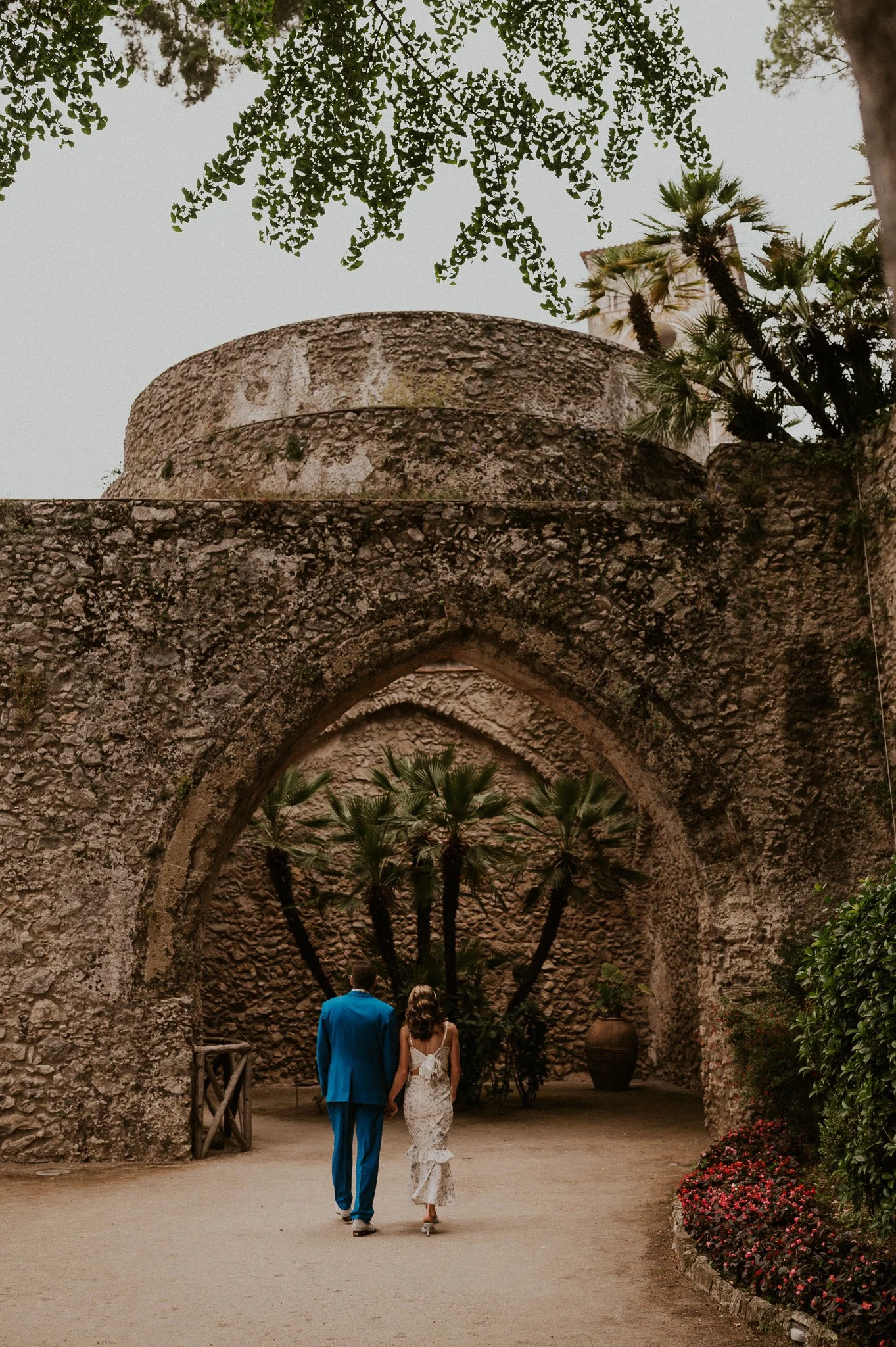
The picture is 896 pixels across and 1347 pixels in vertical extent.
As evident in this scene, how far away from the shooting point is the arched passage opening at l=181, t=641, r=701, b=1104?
13.5m

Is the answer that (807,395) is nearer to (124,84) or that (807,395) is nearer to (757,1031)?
(757,1031)

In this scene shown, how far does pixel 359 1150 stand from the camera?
6.52 m

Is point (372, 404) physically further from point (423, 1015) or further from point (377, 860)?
point (423, 1015)

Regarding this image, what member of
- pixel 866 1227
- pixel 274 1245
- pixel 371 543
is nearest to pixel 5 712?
pixel 371 543

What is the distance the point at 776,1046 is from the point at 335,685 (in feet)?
→ 12.3

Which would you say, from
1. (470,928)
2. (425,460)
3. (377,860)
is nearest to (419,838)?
(377,860)

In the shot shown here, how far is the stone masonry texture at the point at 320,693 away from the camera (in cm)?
852

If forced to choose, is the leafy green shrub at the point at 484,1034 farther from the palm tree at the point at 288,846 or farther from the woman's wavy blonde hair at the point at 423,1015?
the woman's wavy blonde hair at the point at 423,1015

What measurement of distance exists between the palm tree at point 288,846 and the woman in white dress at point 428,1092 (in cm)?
552

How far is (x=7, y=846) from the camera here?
8648 millimetres

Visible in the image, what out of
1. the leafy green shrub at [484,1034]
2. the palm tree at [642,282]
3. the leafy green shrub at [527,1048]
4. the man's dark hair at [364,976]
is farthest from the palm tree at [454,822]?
the man's dark hair at [364,976]

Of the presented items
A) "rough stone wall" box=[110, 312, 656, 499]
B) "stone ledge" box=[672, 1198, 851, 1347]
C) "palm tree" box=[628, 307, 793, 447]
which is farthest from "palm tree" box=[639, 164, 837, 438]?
"stone ledge" box=[672, 1198, 851, 1347]

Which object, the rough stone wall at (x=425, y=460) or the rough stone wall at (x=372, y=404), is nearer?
the rough stone wall at (x=425, y=460)

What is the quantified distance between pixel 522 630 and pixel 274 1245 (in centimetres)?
443
